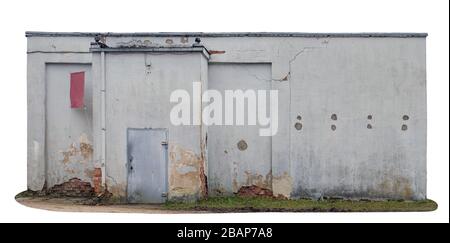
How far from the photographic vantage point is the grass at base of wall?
33.2 ft

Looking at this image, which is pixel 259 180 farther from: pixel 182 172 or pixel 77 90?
pixel 77 90

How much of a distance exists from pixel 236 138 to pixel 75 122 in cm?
365

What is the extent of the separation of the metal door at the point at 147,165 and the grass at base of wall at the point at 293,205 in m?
0.44

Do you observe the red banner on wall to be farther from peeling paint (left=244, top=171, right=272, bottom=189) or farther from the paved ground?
peeling paint (left=244, top=171, right=272, bottom=189)

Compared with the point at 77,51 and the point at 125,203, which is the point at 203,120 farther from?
the point at 77,51

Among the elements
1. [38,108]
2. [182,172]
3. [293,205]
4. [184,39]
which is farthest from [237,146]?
[38,108]

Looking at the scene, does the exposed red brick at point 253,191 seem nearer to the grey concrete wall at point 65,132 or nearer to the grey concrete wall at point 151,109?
the grey concrete wall at point 151,109

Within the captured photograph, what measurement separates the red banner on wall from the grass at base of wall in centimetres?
310

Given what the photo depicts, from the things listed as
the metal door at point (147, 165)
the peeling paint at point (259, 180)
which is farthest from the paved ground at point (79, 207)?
the peeling paint at point (259, 180)

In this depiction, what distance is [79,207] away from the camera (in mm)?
10297

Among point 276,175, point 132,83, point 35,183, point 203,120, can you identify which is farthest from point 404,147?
point 35,183

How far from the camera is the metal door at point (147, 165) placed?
406 inches

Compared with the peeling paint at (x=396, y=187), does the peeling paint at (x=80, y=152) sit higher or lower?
higher

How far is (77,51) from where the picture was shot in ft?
37.9
